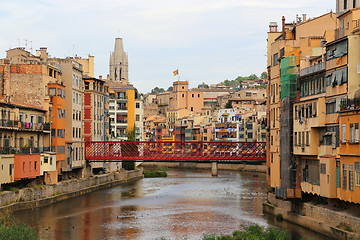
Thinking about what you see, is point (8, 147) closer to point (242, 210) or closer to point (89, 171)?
point (242, 210)

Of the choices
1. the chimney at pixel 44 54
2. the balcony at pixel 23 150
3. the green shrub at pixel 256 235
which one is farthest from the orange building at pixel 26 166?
the green shrub at pixel 256 235

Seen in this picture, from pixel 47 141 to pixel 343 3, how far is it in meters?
32.4

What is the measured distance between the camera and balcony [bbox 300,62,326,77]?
41.9 meters

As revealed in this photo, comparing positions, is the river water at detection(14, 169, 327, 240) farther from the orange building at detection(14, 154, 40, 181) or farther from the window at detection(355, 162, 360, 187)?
the window at detection(355, 162, 360, 187)

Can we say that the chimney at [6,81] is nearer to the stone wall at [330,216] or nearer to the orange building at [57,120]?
the orange building at [57,120]

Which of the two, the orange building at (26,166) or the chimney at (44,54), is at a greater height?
the chimney at (44,54)

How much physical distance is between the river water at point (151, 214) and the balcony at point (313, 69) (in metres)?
10.2

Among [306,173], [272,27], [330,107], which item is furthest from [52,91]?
[330,107]

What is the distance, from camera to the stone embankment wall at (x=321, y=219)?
116 feet

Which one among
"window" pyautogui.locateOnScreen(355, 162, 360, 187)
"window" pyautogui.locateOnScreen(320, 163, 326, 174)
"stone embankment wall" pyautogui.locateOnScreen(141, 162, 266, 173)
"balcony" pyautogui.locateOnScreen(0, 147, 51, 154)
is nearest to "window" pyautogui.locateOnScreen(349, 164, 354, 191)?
"window" pyautogui.locateOnScreen(355, 162, 360, 187)

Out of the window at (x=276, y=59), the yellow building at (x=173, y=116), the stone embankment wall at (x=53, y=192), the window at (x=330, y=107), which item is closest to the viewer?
the window at (x=330, y=107)

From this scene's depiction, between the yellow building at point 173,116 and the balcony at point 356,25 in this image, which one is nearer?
the balcony at point 356,25

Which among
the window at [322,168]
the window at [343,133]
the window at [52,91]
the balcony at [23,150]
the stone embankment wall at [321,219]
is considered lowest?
the stone embankment wall at [321,219]

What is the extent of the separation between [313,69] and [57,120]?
2945 cm
